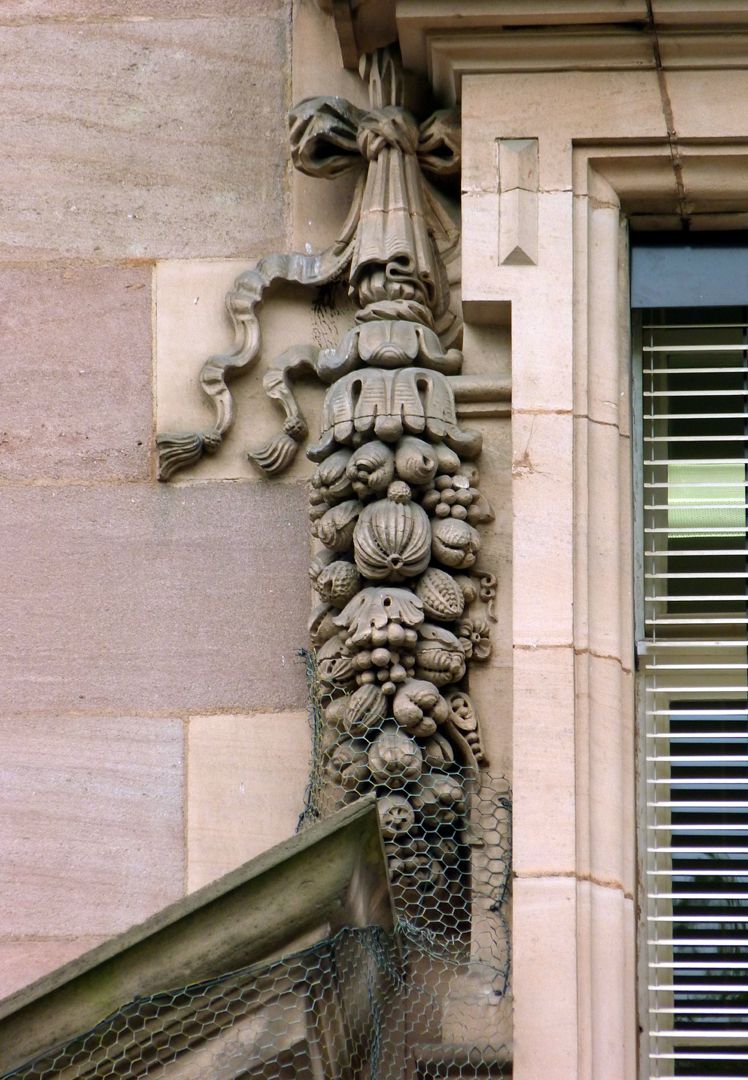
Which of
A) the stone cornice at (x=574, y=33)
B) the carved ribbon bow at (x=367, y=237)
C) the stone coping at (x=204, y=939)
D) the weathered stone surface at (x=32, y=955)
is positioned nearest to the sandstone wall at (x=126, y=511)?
the weathered stone surface at (x=32, y=955)

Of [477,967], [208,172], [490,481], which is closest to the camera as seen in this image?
[477,967]

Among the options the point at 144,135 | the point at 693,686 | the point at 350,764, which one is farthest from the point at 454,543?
the point at 144,135

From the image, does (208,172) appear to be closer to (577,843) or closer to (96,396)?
(96,396)

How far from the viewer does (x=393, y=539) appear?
6.39 m

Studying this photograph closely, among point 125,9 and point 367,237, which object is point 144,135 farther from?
point 367,237

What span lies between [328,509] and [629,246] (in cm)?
101

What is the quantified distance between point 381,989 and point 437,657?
0.75 metres

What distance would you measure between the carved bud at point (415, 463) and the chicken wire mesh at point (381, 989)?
0.50 meters

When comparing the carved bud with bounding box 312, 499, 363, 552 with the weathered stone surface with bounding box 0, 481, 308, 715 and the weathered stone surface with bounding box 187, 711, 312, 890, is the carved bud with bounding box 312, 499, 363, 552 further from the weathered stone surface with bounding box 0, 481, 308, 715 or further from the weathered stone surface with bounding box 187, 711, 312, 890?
the weathered stone surface with bounding box 187, 711, 312, 890

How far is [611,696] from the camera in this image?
20.9ft

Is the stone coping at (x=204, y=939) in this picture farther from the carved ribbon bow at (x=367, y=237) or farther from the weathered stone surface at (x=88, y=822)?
the carved ribbon bow at (x=367, y=237)

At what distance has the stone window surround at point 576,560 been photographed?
20.1ft

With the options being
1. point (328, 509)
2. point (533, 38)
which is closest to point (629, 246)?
point (533, 38)

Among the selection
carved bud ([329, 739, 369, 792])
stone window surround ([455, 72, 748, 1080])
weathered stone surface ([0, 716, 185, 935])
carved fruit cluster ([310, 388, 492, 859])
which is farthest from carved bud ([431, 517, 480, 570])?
weathered stone surface ([0, 716, 185, 935])
